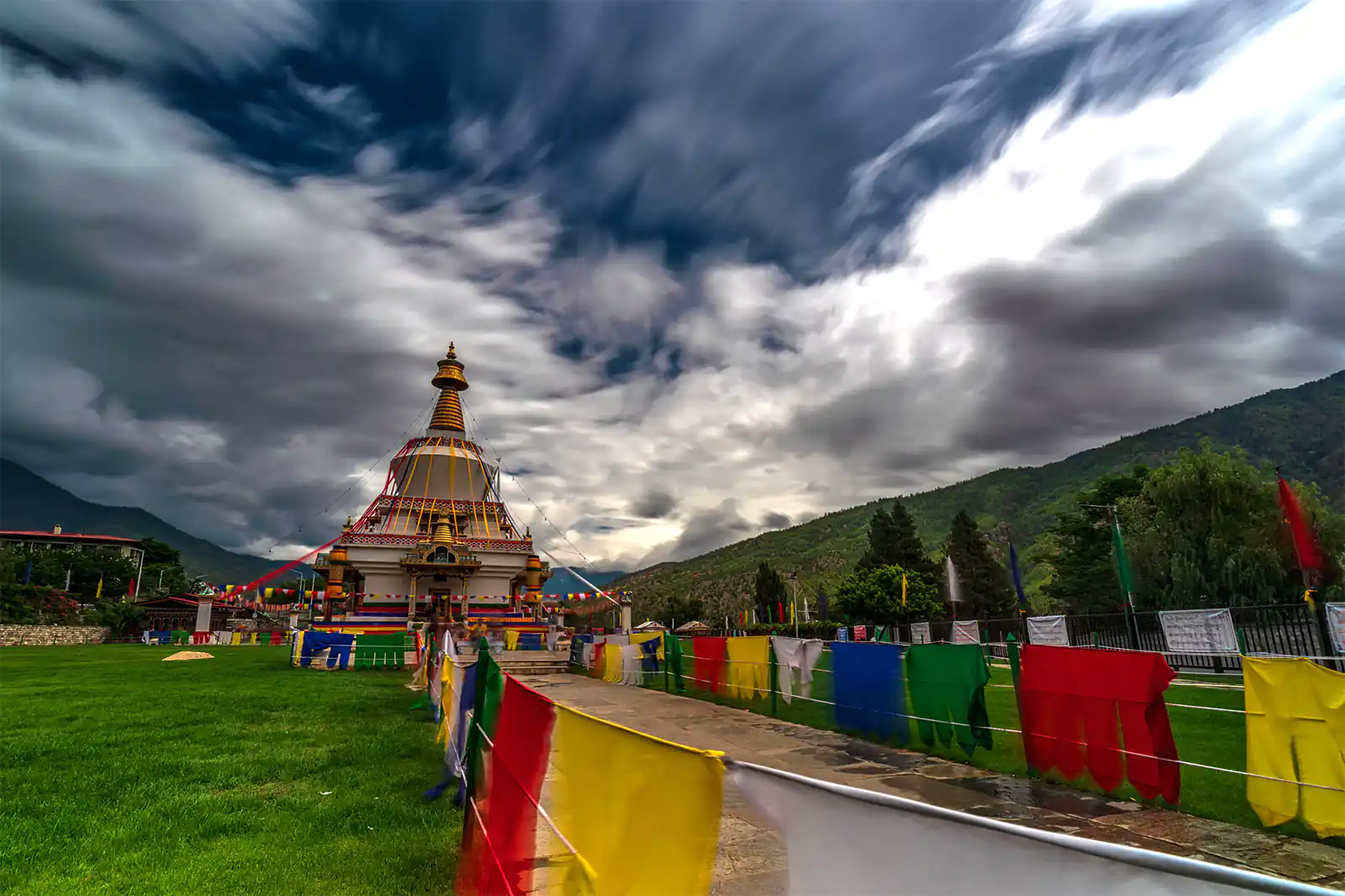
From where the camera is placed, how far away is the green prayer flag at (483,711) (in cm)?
482

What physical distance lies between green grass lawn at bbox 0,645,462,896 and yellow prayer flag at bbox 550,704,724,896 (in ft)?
7.98

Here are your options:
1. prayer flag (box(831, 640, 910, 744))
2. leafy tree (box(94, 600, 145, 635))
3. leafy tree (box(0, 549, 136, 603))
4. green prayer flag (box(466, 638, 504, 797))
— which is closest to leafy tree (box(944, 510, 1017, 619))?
prayer flag (box(831, 640, 910, 744))

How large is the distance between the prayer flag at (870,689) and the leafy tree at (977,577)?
50.1 meters

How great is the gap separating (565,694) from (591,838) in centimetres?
1557

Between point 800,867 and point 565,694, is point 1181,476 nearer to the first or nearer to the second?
point 565,694

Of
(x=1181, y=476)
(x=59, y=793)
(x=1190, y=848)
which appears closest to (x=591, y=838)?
(x=1190, y=848)

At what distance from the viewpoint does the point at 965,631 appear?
2345 cm

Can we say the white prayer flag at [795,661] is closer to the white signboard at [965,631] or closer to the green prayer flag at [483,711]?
the green prayer flag at [483,711]

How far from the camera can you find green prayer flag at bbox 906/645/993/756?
28.2ft

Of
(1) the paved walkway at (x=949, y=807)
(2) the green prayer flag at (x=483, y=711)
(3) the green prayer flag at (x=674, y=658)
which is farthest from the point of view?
(3) the green prayer flag at (x=674, y=658)

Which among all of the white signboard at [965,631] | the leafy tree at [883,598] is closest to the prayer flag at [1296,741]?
the white signboard at [965,631]

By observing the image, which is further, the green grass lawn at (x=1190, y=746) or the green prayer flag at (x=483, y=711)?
the green grass lawn at (x=1190, y=746)

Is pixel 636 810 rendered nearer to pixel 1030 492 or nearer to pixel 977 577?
pixel 977 577

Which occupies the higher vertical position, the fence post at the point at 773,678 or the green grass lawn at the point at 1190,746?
the fence post at the point at 773,678
